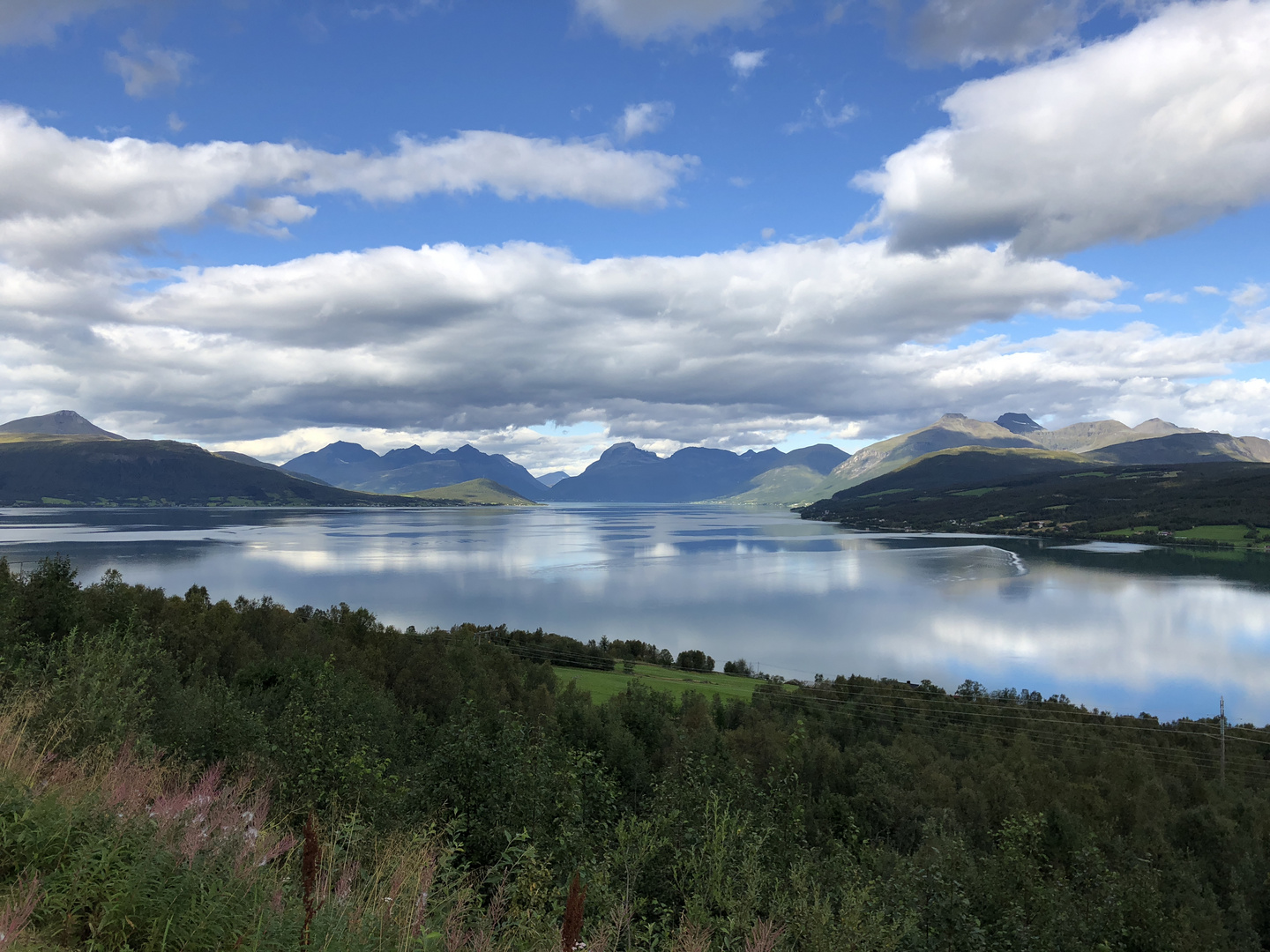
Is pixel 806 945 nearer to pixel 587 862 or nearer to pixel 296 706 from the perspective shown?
pixel 587 862

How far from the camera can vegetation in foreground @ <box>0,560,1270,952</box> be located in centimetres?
567

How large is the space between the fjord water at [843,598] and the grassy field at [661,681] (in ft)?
28.9

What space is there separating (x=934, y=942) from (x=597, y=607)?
70795 millimetres

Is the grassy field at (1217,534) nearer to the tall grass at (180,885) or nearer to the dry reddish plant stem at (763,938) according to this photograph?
the dry reddish plant stem at (763,938)

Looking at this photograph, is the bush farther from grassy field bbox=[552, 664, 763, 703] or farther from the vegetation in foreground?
the vegetation in foreground

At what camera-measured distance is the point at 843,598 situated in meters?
90.5

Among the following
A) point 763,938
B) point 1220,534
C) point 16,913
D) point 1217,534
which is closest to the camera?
point 16,913

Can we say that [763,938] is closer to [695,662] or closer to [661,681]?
[661,681]

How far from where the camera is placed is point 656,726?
3488 centimetres

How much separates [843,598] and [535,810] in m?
84.8

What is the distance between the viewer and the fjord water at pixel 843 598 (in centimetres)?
6000

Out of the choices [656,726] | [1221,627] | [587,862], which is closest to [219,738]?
[587,862]

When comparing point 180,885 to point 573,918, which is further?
point 180,885

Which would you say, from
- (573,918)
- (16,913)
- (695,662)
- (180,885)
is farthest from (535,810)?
(695,662)
